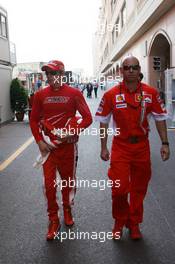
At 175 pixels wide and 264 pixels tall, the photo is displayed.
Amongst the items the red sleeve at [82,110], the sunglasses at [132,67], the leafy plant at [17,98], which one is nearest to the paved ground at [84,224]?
the red sleeve at [82,110]

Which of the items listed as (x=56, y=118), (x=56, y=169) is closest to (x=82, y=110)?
(x=56, y=118)

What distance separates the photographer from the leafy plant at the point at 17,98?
17.6 meters

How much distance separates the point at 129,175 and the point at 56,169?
0.83 metres

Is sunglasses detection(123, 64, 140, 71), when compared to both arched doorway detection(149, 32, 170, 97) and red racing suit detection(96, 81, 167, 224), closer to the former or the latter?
red racing suit detection(96, 81, 167, 224)

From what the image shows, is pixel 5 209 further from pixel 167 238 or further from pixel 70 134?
pixel 167 238

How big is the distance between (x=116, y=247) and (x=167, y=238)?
59 centimetres

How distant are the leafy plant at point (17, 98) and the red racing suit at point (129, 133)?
47.0 ft

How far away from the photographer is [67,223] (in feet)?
13.7

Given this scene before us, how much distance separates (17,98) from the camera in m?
17.6

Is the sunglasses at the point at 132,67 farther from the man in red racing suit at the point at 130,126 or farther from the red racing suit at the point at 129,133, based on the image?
the red racing suit at the point at 129,133

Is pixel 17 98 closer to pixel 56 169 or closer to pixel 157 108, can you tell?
pixel 56 169

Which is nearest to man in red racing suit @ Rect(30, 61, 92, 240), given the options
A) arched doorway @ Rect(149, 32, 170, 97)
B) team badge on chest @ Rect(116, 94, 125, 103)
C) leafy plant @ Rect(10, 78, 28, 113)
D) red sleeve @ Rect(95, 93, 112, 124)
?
red sleeve @ Rect(95, 93, 112, 124)

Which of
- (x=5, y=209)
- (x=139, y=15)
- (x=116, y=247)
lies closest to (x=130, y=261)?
(x=116, y=247)

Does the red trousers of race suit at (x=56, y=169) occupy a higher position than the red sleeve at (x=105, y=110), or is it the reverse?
the red sleeve at (x=105, y=110)
